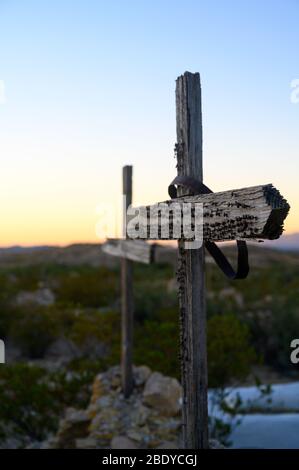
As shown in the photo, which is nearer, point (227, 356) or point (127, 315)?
point (127, 315)

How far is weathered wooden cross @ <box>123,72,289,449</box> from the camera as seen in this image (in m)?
2.96

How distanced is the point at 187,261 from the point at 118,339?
616 cm

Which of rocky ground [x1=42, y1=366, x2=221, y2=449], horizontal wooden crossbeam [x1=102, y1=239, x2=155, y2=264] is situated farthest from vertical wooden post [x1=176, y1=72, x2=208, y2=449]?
horizontal wooden crossbeam [x1=102, y1=239, x2=155, y2=264]

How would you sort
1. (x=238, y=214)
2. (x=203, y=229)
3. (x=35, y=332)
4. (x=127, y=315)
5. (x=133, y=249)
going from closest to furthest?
1. (x=238, y=214)
2. (x=203, y=229)
3. (x=133, y=249)
4. (x=127, y=315)
5. (x=35, y=332)

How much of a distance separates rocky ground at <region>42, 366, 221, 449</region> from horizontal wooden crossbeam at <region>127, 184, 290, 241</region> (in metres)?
2.89

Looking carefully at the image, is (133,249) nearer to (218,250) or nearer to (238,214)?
(218,250)

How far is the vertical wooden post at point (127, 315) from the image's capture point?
6.66 meters

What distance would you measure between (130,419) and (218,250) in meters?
3.36

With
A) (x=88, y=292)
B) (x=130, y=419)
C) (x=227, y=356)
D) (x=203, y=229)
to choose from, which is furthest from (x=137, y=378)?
(x=88, y=292)

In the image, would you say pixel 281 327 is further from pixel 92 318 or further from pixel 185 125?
pixel 185 125

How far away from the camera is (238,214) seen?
290cm

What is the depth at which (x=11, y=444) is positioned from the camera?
26.1 feet

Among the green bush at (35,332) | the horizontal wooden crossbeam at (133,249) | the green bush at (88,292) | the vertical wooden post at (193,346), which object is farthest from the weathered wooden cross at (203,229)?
the green bush at (88,292)
